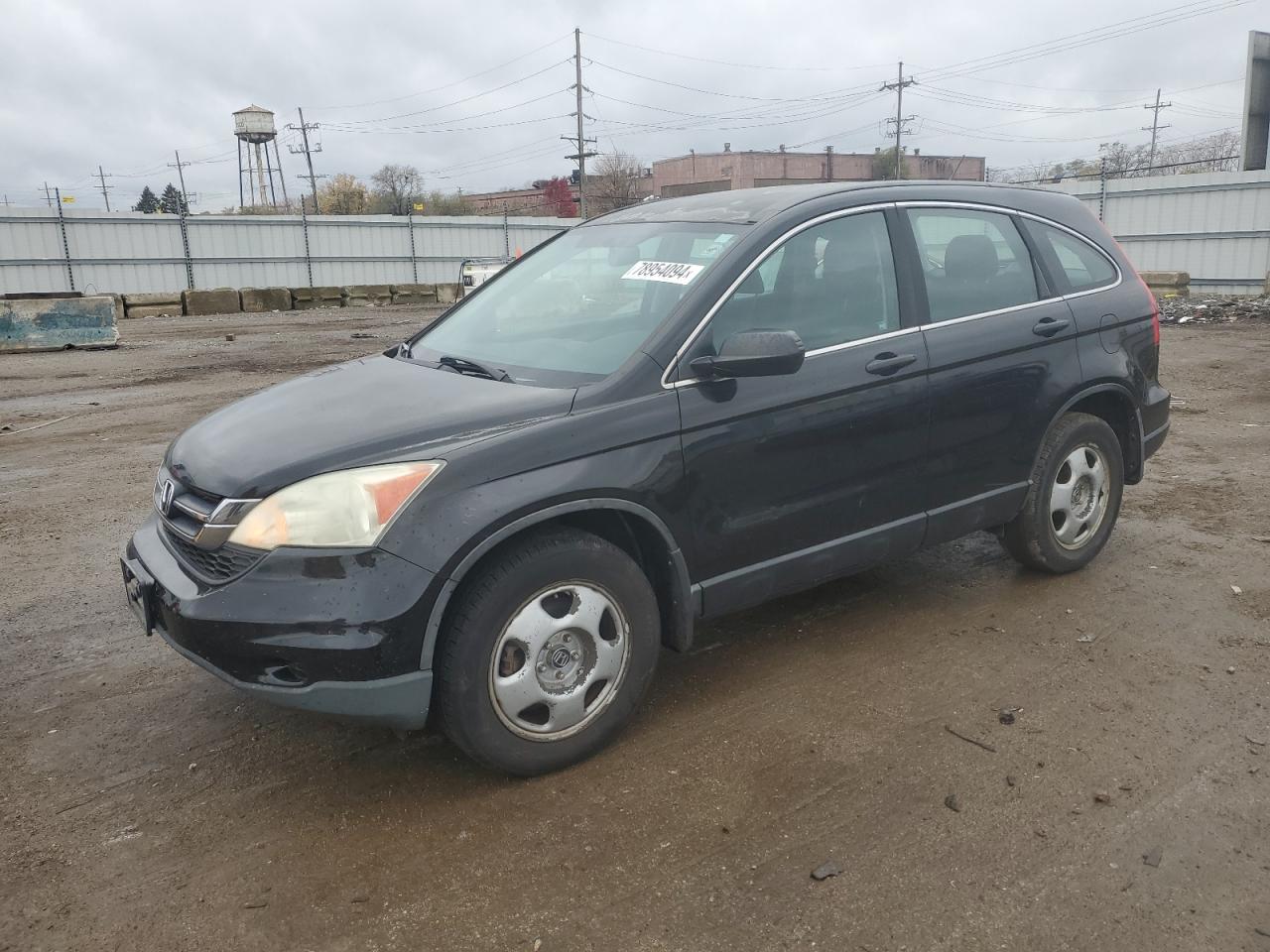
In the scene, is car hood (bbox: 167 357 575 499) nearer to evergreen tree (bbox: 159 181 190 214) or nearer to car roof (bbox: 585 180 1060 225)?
car roof (bbox: 585 180 1060 225)

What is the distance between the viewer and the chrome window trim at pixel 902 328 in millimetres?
3309

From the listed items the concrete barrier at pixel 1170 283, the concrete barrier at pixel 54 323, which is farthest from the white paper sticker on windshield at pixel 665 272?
the concrete barrier at pixel 1170 283

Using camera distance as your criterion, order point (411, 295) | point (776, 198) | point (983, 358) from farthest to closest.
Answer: point (411, 295)
point (983, 358)
point (776, 198)

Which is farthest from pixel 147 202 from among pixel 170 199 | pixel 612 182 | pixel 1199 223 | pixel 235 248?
pixel 1199 223

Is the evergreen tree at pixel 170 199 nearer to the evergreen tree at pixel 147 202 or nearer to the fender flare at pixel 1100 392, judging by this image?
the evergreen tree at pixel 147 202

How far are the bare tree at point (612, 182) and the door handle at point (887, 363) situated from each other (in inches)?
2104

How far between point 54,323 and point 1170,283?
21.5 metres

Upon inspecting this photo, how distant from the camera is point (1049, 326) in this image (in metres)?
4.32

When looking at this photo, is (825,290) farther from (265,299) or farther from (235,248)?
(235,248)

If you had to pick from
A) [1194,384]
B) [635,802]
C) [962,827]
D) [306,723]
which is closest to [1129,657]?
[962,827]

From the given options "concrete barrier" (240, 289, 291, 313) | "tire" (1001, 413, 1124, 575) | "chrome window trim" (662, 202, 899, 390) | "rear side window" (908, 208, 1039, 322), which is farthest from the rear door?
"concrete barrier" (240, 289, 291, 313)

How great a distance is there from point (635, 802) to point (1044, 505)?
2555 millimetres

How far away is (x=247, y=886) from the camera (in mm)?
2607

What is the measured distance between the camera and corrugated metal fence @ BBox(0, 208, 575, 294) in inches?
992
